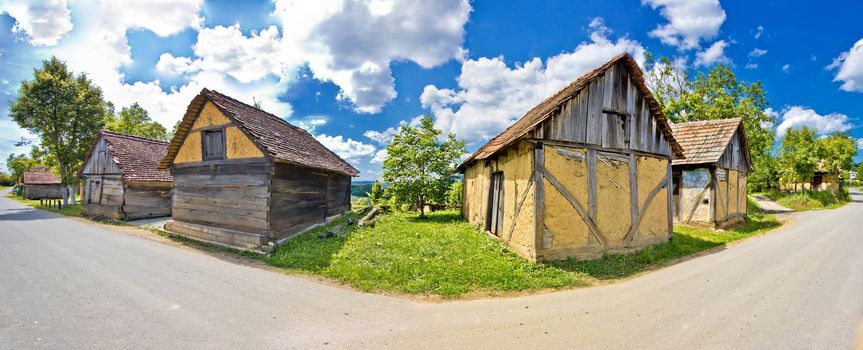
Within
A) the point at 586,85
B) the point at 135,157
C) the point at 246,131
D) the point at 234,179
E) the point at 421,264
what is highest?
the point at 586,85

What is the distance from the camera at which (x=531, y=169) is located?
342 inches

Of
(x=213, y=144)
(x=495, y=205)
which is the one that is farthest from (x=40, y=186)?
(x=495, y=205)

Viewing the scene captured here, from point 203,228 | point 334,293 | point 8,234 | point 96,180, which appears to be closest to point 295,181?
point 203,228

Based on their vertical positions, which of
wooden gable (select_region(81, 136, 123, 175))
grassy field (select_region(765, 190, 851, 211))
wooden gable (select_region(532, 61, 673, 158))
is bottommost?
grassy field (select_region(765, 190, 851, 211))

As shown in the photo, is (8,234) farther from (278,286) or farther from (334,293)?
(334,293)

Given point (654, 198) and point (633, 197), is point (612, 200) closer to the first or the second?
point (633, 197)

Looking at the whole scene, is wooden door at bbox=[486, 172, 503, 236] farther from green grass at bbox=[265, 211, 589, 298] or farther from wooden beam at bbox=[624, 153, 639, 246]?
wooden beam at bbox=[624, 153, 639, 246]

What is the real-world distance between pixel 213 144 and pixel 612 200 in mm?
14330

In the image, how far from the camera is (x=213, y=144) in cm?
1242

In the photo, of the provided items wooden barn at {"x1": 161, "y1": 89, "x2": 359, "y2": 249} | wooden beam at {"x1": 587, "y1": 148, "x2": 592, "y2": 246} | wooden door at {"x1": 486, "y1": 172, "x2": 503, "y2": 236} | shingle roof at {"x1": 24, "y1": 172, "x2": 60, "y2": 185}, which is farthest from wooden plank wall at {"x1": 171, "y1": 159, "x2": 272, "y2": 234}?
shingle roof at {"x1": 24, "y1": 172, "x2": 60, "y2": 185}

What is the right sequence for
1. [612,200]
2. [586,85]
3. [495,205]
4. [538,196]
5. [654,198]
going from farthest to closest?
[495,205], [654,198], [612,200], [586,85], [538,196]

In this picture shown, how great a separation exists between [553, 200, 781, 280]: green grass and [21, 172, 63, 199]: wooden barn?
62.2 meters

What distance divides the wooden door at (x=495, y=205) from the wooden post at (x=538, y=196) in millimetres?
2281

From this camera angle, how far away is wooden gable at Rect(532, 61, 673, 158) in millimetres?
8922
